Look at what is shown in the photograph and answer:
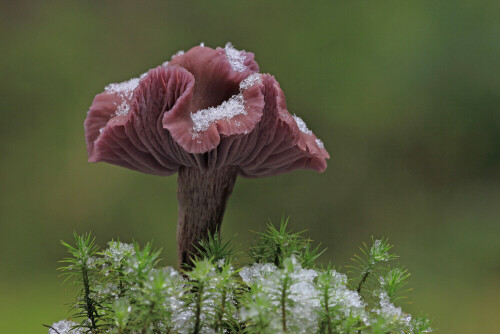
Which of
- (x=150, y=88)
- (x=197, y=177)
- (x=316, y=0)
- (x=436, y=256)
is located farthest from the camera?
(x=316, y=0)

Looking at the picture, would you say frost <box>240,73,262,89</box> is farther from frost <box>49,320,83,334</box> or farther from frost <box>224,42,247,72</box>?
frost <box>49,320,83,334</box>

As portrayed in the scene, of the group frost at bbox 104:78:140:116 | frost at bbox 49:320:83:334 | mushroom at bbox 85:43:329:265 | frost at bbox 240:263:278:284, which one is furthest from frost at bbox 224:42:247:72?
frost at bbox 49:320:83:334

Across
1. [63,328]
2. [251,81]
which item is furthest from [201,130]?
[63,328]

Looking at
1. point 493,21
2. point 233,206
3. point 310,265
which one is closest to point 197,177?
point 310,265

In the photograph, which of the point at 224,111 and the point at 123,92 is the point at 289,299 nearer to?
the point at 224,111

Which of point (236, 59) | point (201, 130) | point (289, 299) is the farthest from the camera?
point (236, 59)

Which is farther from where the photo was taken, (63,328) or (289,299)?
(63,328)

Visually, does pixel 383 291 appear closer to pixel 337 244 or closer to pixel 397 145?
pixel 337 244
